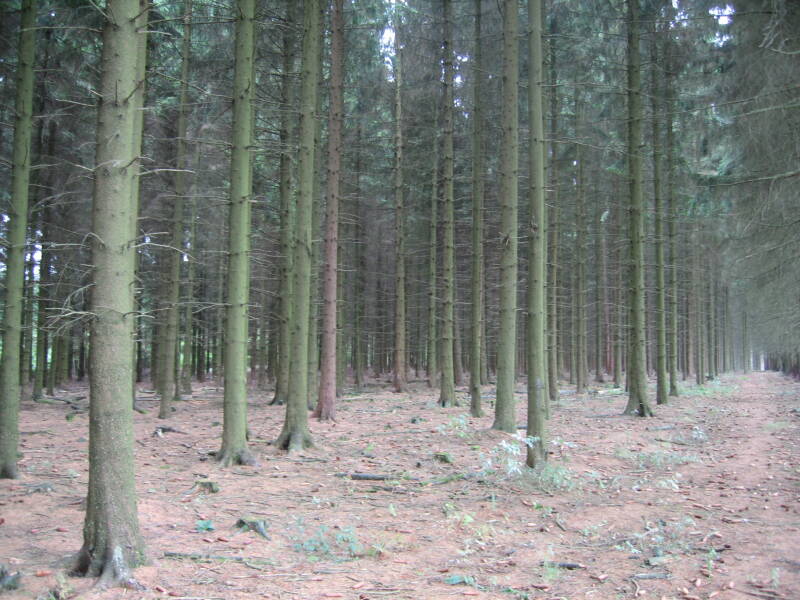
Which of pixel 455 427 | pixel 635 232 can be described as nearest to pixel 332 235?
pixel 455 427

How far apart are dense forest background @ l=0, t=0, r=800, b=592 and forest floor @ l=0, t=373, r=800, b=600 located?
2.54 ft

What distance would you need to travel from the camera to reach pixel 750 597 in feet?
14.9

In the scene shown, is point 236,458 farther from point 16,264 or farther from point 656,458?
point 656,458

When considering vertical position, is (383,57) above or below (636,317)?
above

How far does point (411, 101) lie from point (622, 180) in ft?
29.8

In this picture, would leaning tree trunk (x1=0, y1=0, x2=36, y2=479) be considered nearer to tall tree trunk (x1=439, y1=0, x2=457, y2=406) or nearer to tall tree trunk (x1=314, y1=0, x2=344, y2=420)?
tall tree trunk (x1=314, y1=0, x2=344, y2=420)

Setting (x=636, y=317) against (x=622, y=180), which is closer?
(x=636, y=317)

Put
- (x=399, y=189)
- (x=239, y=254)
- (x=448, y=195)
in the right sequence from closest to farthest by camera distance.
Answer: (x=239, y=254) < (x=448, y=195) < (x=399, y=189)

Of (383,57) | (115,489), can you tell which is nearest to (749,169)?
(383,57)

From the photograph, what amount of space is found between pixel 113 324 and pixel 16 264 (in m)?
3.84

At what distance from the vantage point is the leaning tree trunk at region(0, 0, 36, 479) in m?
7.29

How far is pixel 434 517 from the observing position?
688 centimetres

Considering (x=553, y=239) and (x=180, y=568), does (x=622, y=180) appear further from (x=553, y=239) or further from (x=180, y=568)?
(x=180, y=568)

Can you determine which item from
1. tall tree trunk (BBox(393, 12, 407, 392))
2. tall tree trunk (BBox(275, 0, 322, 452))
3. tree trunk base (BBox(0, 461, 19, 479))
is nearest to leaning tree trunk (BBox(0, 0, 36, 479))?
tree trunk base (BBox(0, 461, 19, 479))
